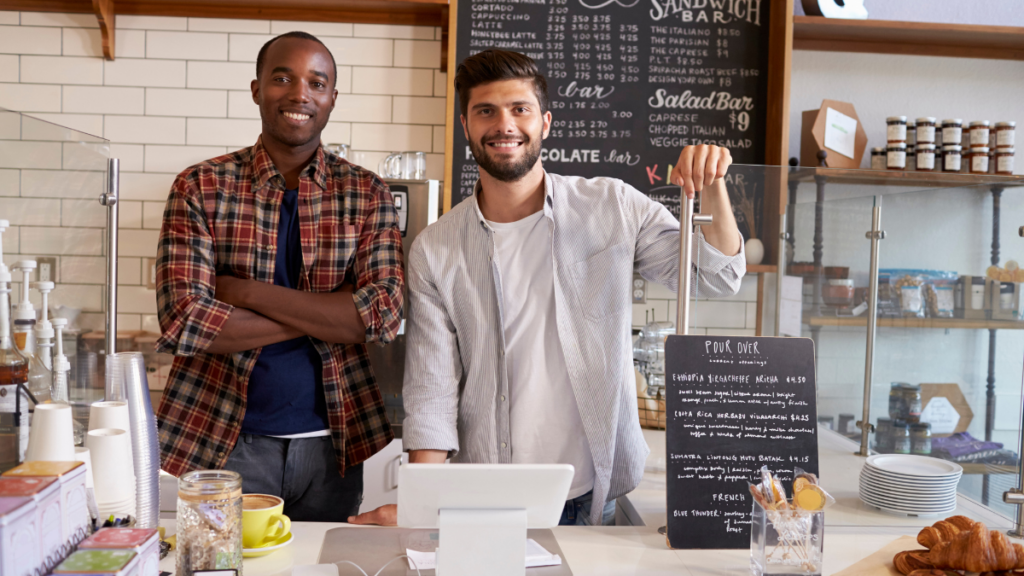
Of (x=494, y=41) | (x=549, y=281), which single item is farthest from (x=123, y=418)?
(x=494, y=41)

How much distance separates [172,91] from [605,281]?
7.23 feet

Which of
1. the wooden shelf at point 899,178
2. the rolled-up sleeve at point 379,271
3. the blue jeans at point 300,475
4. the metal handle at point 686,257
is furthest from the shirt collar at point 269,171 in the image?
the wooden shelf at point 899,178

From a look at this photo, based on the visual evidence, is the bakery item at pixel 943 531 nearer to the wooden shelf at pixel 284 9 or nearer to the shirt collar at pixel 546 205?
the shirt collar at pixel 546 205

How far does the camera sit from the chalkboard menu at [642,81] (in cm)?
300

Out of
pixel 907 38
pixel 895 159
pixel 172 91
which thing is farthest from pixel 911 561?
pixel 172 91

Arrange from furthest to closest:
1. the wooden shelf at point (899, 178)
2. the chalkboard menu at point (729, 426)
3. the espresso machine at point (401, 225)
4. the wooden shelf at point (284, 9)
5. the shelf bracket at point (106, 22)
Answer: the wooden shelf at point (284, 9), the shelf bracket at point (106, 22), the espresso machine at point (401, 225), the wooden shelf at point (899, 178), the chalkboard menu at point (729, 426)

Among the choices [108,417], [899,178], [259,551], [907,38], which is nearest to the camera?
[108,417]

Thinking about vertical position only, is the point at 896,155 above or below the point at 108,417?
above

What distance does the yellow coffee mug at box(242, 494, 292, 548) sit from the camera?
1185 millimetres

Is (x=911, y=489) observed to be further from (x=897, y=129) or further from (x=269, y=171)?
(x=897, y=129)

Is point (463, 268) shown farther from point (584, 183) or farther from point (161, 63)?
point (161, 63)

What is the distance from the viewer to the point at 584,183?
175 cm

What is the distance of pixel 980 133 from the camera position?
2.89 m

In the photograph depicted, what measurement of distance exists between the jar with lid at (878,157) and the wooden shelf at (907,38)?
47cm
